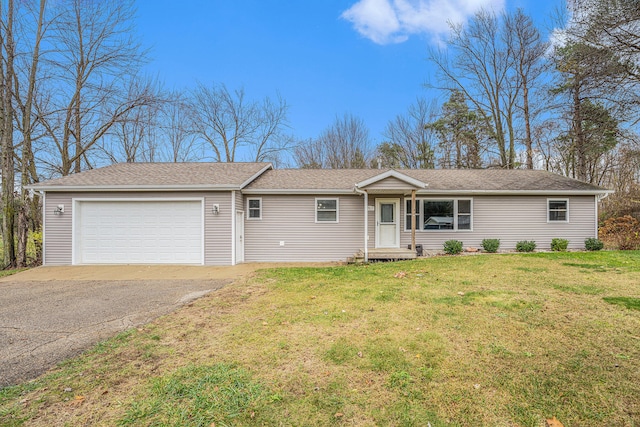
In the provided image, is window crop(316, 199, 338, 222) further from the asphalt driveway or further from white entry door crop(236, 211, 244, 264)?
the asphalt driveway

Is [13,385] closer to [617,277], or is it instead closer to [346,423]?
[346,423]

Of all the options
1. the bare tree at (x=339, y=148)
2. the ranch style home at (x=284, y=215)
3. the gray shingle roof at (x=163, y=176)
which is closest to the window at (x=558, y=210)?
the ranch style home at (x=284, y=215)

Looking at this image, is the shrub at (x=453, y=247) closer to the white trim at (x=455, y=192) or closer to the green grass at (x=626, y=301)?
the white trim at (x=455, y=192)

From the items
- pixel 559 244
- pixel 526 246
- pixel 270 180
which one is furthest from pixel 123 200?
pixel 559 244

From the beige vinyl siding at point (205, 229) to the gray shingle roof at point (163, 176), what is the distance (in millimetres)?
359

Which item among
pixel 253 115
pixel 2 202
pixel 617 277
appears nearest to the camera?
pixel 617 277

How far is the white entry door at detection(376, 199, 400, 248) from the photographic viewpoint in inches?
448

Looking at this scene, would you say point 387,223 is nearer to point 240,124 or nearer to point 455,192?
point 455,192

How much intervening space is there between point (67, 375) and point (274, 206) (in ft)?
28.1

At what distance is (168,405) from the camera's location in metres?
2.39

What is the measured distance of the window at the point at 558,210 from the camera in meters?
11.6

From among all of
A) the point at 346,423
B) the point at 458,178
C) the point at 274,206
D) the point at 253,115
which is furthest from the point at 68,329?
the point at 253,115

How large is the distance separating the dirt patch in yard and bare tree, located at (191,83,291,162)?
13095 mm

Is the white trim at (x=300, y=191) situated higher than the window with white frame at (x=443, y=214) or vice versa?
the white trim at (x=300, y=191)
